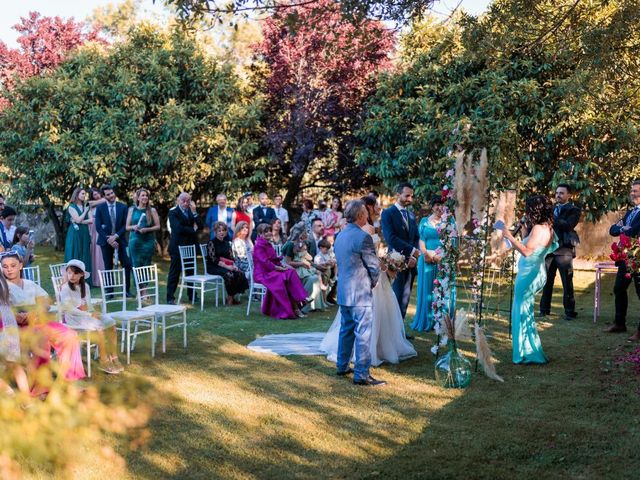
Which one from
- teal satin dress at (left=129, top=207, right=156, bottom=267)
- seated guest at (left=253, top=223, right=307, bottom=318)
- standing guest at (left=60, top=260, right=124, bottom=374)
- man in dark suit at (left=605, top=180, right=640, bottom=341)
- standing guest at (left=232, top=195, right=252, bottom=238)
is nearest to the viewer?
standing guest at (left=60, top=260, right=124, bottom=374)

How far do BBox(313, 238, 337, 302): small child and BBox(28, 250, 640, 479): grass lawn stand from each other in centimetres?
348

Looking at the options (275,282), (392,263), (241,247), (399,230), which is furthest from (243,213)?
(392,263)

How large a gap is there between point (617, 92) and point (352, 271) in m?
8.02

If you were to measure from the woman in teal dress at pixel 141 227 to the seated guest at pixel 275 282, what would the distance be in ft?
7.02

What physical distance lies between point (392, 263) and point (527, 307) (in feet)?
5.09

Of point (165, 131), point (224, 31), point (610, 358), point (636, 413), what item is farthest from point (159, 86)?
point (224, 31)

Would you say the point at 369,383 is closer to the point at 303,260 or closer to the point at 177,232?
the point at 303,260

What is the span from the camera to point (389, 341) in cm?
827

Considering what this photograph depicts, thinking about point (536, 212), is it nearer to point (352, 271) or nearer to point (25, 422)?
point (352, 271)

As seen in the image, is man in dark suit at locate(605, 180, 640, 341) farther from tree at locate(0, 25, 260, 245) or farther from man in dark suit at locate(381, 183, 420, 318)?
tree at locate(0, 25, 260, 245)

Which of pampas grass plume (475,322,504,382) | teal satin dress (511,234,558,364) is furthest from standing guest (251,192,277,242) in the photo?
pampas grass plume (475,322,504,382)

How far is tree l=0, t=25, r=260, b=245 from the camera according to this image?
704 inches

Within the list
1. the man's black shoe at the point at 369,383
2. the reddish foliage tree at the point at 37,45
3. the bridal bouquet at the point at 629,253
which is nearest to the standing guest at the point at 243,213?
the man's black shoe at the point at 369,383

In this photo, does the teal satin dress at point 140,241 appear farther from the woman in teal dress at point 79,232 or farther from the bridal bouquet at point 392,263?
the bridal bouquet at point 392,263
